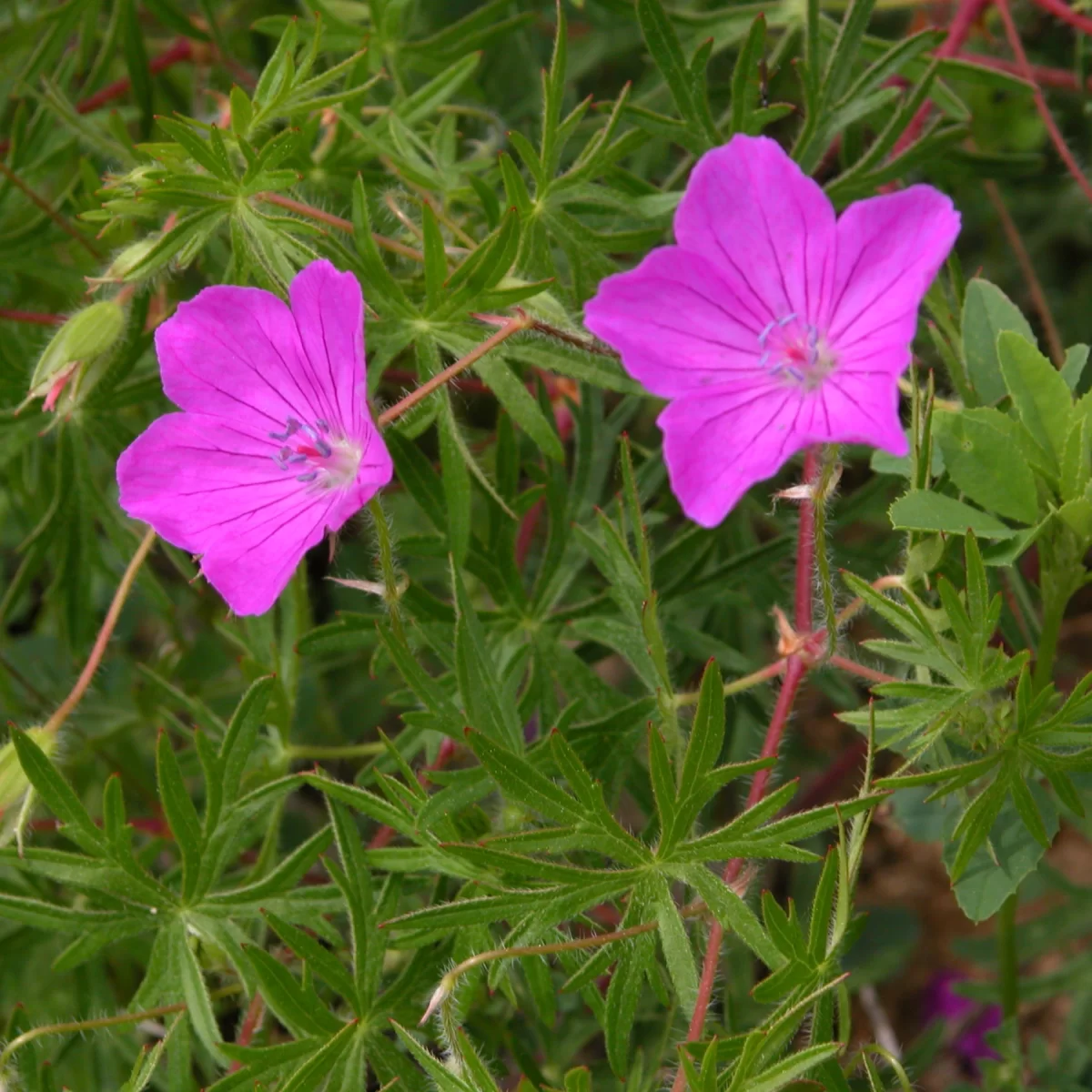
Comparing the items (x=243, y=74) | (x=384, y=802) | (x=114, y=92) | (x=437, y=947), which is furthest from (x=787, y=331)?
(x=114, y=92)

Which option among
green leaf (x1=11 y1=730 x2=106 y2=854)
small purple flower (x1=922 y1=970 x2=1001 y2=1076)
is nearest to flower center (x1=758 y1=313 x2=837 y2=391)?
green leaf (x1=11 y1=730 x2=106 y2=854)

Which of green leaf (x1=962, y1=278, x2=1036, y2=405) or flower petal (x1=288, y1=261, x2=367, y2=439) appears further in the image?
green leaf (x1=962, y1=278, x2=1036, y2=405)

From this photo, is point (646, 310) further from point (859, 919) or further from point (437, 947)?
point (437, 947)

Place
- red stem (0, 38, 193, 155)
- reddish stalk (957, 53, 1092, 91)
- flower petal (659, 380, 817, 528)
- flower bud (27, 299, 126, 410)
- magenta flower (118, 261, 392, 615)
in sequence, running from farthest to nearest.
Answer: red stem (0, 38, 193, 155) → reddish stalk (957, 53, 1092, 91) → flower bud (27, 299, 126, 410) → magenta flower (118, 261, 392, 615) → flower petal (659, 380, 817, 528)

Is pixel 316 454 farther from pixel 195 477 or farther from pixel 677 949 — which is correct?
pixel 677 949

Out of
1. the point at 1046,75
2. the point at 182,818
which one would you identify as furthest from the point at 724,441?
the point at 1046,75

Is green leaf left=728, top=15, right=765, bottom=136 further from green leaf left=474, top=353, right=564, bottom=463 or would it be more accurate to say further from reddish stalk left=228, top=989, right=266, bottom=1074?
reddish stalk left=228, top=989, right=266, bottom=1074

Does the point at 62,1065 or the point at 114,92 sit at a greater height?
the point at 114,92
